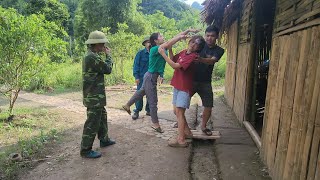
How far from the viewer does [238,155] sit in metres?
4.36

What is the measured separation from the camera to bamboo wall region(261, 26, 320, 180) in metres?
2.46

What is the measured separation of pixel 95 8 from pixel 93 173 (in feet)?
70.3

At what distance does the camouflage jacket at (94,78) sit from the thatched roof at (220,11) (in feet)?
10.8

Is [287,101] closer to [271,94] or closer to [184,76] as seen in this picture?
[271,94]

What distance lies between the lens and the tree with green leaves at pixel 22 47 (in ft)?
19.7

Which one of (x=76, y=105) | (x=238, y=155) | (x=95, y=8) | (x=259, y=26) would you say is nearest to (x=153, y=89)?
(x=238, y=155)

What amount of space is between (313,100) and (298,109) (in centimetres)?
33

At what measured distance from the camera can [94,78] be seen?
4.16m

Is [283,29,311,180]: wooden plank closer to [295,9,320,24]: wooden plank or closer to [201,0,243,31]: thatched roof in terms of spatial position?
[295,9,320,24]: wooden plank

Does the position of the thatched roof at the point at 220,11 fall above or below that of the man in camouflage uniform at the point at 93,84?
above

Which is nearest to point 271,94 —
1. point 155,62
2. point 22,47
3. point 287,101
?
point 287,101

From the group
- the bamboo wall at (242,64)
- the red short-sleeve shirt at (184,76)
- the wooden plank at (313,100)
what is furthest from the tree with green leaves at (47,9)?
the wooden plank at (313,100)

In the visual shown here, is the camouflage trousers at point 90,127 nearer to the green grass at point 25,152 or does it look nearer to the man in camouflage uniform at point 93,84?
the man in camouflage uniform at point 93,84

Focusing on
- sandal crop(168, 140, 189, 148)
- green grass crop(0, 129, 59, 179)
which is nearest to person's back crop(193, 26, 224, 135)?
sandal crop(168, 140, 189, 148)
